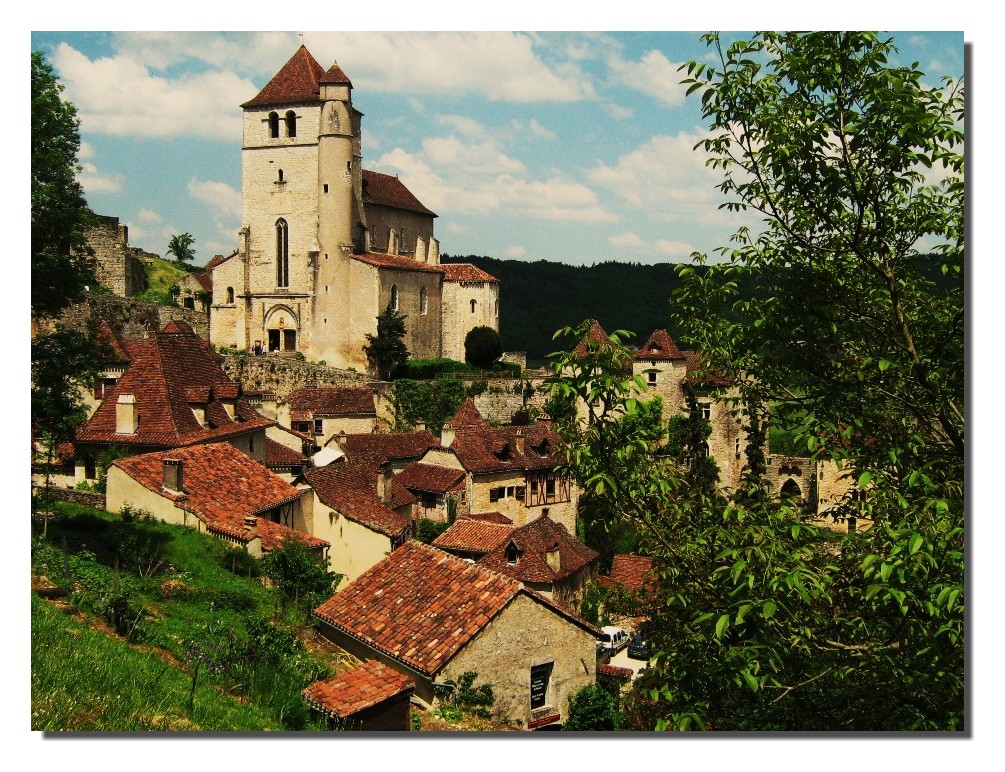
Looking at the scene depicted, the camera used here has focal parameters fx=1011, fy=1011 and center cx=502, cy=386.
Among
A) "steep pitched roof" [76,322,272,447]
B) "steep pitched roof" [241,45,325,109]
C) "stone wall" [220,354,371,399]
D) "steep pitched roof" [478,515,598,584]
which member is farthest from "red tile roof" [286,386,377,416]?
"steep pitched roof" [241,45,325,109]

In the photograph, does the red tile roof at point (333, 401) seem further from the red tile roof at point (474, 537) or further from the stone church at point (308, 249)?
the red tile roof at point (474, 537)

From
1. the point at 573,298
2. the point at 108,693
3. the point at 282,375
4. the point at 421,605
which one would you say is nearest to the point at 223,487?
the point at 421,605

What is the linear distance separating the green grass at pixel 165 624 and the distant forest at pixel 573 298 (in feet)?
14.5

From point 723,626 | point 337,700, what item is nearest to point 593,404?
point 723,626

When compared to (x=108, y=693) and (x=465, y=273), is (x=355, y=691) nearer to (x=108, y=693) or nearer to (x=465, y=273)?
(x=108, y=693)

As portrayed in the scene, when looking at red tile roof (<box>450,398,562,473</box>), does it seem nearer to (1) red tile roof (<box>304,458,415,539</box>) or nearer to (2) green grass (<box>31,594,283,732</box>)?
(1) red tile roof (<box>304,458,415,539</box>)

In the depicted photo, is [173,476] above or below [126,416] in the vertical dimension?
below

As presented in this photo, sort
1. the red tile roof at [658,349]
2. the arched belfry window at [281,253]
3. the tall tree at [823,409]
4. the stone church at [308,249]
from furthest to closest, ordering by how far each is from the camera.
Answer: the arched belfry window at [281,253] < the stone church at [308,249] < the red tile roof at [658,349] < the tall tree at [823,409]

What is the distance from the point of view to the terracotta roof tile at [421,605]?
1000cm

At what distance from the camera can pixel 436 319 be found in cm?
3953

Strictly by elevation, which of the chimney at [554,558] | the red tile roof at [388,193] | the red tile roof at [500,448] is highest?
the red tile roof at [388,193]

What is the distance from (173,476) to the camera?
1370 centimetres

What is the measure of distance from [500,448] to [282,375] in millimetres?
11237

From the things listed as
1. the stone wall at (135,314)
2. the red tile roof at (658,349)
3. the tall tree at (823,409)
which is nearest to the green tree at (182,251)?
the stone wall at (135,314)
